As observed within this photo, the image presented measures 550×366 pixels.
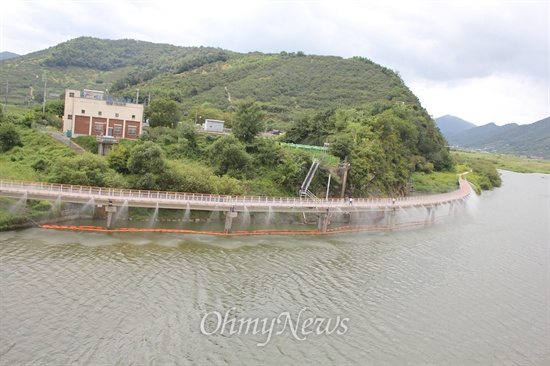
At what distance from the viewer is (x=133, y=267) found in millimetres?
32094

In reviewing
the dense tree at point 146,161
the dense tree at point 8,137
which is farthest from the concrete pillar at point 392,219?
the dense tree at point 8,137

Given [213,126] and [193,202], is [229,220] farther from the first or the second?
[213,126]

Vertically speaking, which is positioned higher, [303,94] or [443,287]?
[303,94]

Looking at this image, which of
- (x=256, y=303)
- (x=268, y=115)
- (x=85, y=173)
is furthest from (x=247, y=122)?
(x=268, y=115)

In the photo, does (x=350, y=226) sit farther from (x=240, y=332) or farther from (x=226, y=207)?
(x=240, y=332)

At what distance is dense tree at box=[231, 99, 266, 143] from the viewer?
66562 millimetres

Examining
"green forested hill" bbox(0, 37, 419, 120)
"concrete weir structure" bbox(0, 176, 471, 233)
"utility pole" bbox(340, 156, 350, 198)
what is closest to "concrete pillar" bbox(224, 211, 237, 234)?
"concrete weir structure" bbox(0, 176, 471, 233)

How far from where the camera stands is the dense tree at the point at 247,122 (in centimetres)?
6656

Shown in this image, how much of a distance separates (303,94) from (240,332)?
13205cm

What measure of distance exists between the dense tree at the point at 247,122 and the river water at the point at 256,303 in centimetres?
2588

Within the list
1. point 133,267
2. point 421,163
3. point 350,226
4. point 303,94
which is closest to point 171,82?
point 303,94

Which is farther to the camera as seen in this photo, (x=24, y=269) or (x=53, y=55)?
(x=53, y=55)

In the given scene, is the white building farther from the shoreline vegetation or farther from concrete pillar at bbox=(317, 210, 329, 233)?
concrete pillar at bbox=(317, 210, 329, 233)

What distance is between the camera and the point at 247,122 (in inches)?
2618
